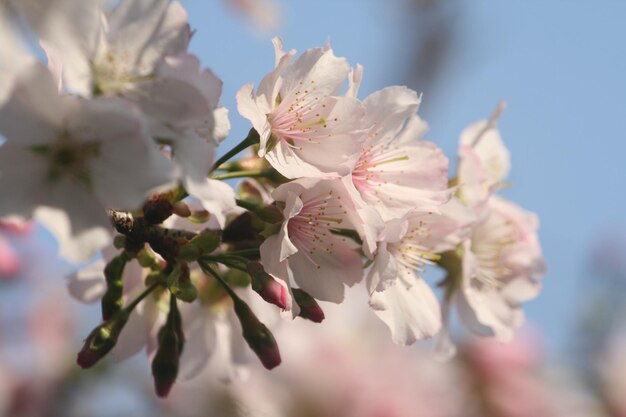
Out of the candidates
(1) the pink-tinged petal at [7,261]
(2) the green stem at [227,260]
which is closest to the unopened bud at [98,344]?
(2) the green stem at [227,260]

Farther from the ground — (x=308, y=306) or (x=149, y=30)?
(x=149, y=30)

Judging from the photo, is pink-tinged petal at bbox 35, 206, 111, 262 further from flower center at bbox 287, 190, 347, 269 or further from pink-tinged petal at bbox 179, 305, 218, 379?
pink-tinged petal at bbox 179, 305, 218, 379

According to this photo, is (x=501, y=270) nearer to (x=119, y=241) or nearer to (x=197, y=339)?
(x=197, y=339)

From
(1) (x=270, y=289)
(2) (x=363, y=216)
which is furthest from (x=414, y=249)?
(1) (x=270, y=289)

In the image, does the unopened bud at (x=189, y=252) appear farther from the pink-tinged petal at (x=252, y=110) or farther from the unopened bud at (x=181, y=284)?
the pink-tinged petal at (x=252, y=110)

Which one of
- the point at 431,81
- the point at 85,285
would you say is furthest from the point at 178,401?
the point at 431,81

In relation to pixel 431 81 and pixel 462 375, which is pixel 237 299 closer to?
pixel 462 375
